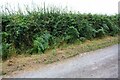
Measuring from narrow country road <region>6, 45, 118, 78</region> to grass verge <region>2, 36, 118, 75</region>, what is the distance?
26cm

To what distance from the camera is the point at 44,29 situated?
28.8ft

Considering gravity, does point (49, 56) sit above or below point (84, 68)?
above

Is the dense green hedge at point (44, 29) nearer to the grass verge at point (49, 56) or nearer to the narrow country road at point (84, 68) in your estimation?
the grass verge at point (49, 56)

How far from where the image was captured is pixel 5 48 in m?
7.61

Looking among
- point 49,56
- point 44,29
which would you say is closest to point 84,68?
point 49,56

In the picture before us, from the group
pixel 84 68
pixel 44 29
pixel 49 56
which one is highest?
pixel 44 29

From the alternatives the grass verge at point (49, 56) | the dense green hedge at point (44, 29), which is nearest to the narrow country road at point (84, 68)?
the grass verge at point (49, 56)

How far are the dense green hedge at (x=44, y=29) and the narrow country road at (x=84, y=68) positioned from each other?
117cm

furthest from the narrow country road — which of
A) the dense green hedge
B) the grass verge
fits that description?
the dense green hedge

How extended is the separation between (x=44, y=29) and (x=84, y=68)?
244 cm

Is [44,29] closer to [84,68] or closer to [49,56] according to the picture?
[49,56]

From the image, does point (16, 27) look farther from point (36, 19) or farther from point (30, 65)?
point (30, 65)

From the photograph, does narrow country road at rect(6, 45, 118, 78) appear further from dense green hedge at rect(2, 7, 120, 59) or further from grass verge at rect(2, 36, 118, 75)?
dense green hedge at rect(2, 7, 120, 59)

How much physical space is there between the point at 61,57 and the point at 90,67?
1130mm
